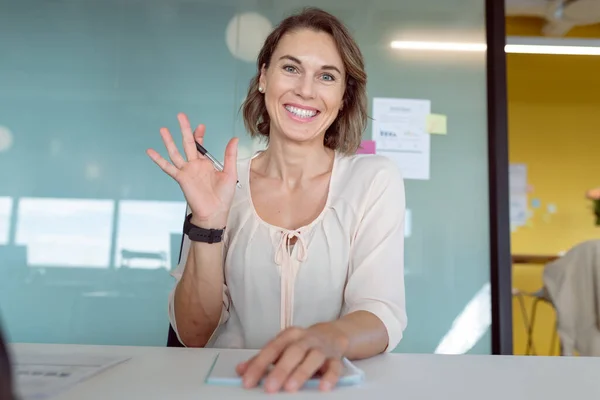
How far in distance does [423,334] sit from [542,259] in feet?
8.18

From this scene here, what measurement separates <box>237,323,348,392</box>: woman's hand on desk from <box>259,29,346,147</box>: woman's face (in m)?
0.72

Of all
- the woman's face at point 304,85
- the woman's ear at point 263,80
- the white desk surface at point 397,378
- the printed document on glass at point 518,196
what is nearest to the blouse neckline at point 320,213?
the woman's face at point 304,85

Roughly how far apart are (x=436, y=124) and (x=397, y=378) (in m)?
1.97

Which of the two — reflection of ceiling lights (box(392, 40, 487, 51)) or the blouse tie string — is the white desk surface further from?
reflection of ceiling lights (box(392, 40, 487, 51))

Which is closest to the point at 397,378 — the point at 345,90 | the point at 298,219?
the point at 298,219

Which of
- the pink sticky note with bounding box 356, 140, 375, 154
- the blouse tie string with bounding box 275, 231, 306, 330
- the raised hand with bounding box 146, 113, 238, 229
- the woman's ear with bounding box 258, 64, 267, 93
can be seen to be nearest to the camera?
the raised hand with bounding box 146, 113, 238, 229

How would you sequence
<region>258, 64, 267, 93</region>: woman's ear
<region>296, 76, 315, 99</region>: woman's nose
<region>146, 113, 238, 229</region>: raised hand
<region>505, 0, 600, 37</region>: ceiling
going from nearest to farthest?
1. <region>146, 113, 238, 229</region>: raised hand
2. <region>296, 76, 315, 99</region>: woman's nose
3. <region>258, 64, 267, 93</region>: woman's ear
4. <region>505, 0, 600, 37</region>: ceiling

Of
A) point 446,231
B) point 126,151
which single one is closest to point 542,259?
point 446,231

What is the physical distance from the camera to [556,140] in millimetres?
5441

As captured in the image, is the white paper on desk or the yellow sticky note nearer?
the white paper on desk

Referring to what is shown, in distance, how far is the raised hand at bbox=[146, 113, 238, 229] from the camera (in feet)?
3.39

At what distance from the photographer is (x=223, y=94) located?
93.7 inches

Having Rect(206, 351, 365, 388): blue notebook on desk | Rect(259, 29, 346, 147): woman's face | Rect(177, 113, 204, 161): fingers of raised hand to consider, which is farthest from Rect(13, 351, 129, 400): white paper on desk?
Rect(259, 29, 346, 147): woman's face

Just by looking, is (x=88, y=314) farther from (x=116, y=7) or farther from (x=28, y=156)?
(x=116, y=7)
